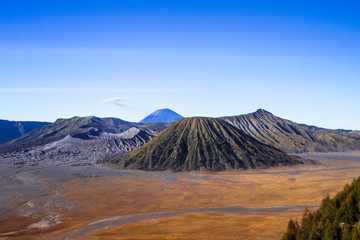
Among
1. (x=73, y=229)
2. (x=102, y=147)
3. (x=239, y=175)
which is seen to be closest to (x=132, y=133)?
(x=102, y=147)

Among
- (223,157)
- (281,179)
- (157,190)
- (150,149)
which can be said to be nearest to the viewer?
(157,190)

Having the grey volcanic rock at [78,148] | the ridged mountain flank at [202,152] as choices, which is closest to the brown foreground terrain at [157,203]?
the ridged mountain flank at [202,152]

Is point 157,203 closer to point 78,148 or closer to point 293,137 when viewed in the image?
point 78,148

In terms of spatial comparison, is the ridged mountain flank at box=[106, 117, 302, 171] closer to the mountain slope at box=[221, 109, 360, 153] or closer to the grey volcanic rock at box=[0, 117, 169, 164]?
the grey volcanic rock at box=[0, 117, 169, 164]

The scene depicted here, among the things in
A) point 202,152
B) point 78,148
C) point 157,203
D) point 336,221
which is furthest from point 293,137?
point 336,221

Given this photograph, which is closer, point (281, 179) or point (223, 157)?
point (281, 179)

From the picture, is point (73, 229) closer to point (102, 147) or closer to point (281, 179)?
point (281, 179)

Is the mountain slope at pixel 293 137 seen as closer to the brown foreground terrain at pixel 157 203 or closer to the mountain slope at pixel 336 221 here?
the brown foreground terrain at pixel 157 203
